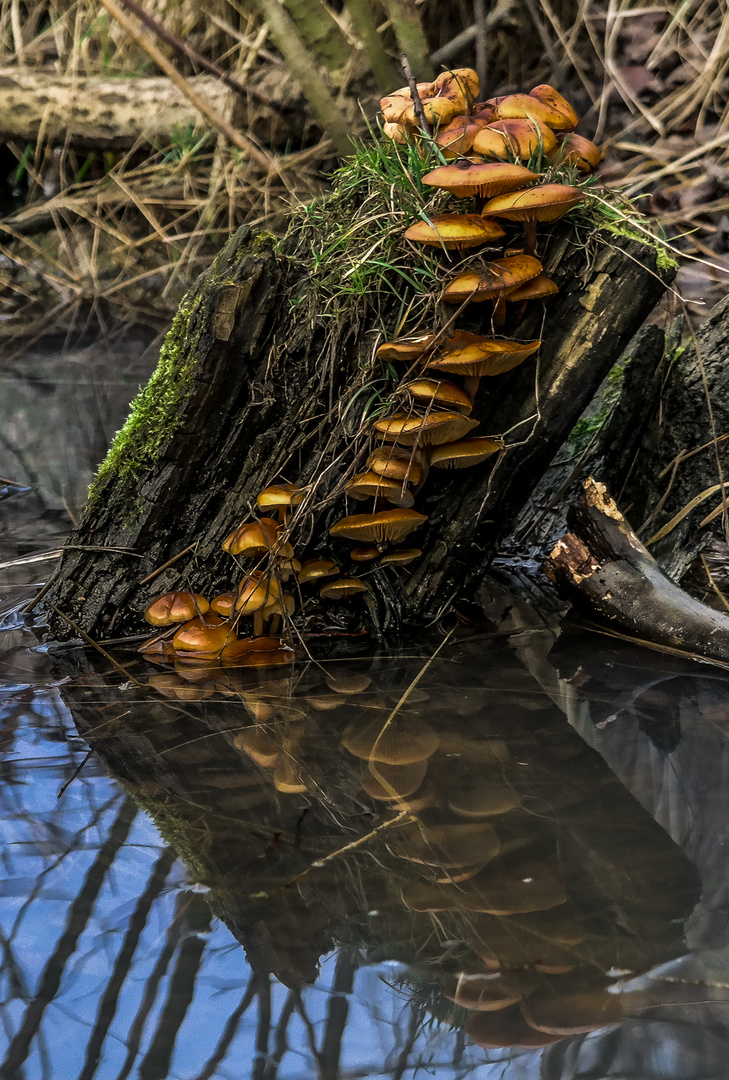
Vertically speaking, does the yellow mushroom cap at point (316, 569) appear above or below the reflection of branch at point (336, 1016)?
above

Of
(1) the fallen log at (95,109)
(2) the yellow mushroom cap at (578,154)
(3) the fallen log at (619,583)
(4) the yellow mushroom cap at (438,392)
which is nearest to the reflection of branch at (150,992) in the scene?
(4) the yellow mushroom cap at (438,392)

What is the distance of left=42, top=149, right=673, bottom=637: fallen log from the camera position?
2.63 m

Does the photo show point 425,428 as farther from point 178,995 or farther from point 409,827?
point 178,995

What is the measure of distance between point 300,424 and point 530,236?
2.94 feet

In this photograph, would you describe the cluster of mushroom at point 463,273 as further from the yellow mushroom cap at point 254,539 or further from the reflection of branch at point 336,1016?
the reflection of branch at point 336,1016

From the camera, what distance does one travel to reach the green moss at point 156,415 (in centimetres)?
272

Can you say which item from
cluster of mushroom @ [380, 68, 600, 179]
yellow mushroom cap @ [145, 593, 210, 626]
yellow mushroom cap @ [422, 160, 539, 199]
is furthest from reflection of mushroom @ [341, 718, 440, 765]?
cluster of mushroom @ [380, 68, 600, 179]

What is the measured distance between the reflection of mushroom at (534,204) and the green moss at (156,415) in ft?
3.30

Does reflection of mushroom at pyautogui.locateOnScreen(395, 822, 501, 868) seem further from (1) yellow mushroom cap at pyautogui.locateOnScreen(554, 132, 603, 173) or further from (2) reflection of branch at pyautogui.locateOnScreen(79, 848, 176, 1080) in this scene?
(1) yellow mushroom cap at pyautogui.locateOnScreen(554, 132, 603, 173)

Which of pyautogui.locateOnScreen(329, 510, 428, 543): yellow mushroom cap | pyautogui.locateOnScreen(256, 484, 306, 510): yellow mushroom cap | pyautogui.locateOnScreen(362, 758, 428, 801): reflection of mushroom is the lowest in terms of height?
pyautogui.locateOnScreen(362, 758, 428, 801): reflection of mushroom

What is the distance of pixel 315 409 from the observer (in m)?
2.76

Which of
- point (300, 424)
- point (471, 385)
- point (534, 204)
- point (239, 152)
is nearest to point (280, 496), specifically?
point (300, 424)

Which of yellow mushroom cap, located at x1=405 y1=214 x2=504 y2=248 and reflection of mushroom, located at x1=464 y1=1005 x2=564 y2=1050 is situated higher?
yellow mushroom cap, located at x1=405 y1=214 x2=504 y2=248

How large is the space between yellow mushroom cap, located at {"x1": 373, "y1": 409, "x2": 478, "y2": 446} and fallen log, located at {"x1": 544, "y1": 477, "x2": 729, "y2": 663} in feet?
1.93
